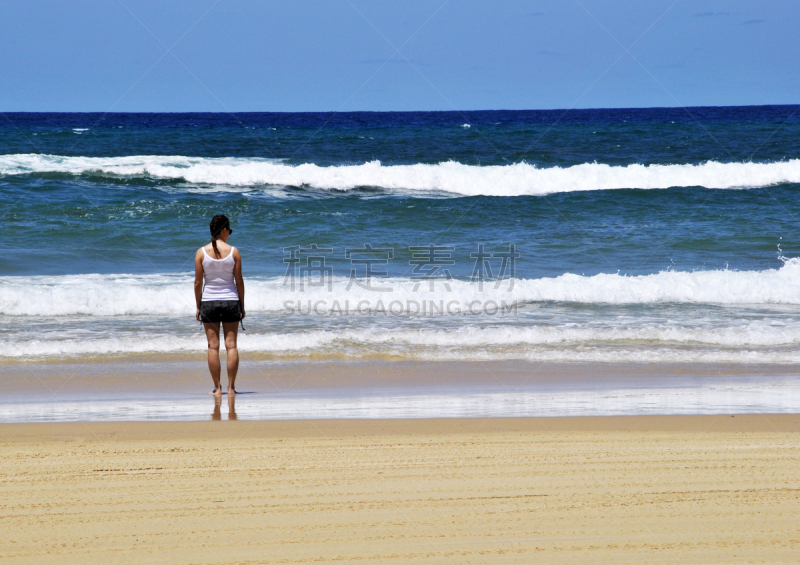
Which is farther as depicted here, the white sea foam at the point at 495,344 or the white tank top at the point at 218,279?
the white sea foam at the point at 495,344

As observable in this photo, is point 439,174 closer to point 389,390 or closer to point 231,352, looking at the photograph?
point 389,390

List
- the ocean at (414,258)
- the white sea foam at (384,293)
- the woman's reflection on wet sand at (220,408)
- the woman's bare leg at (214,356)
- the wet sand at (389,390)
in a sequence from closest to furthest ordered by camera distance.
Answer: the woman's reflection on wet sand at (220,408)
the wet sand at (389,390)
the woman's bare leg at (214,356)
the ocean at (414,258)
the white sea foam at (384,293)

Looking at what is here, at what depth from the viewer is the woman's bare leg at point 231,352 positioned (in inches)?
193

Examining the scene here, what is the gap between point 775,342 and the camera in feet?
21.9

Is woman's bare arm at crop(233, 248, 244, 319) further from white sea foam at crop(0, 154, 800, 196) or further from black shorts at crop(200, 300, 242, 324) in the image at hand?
white sea foam at crop(0, 154, 800, 196)

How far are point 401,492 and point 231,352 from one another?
226 centimetres

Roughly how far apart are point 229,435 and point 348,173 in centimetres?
1442

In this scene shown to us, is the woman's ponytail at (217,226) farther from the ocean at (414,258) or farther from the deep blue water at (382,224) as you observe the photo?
the deep blue water at (382,224)

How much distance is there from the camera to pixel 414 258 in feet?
34.8

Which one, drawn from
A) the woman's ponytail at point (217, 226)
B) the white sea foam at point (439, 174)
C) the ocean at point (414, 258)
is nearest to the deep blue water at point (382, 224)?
the ocean at point (414, 258)

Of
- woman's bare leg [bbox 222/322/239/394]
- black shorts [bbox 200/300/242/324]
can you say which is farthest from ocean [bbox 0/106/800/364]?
black shorts [bbox 200/300/242/324]

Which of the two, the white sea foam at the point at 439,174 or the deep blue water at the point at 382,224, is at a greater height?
the white sea foam at the point at 439,174

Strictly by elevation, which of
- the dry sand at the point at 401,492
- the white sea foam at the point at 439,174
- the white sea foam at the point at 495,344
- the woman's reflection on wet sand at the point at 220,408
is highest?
the white sea foam at the point at 439,174

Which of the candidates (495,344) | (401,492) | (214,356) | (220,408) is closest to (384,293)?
(495,344)
